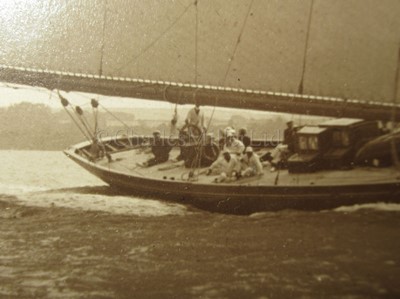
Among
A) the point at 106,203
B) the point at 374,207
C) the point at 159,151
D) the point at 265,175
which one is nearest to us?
the point at 374,207

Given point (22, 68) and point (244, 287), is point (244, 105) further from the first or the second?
point (22, 68)

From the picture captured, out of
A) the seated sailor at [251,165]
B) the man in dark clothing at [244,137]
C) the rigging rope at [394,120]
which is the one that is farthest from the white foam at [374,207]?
the man in dark clothing at [244,137]

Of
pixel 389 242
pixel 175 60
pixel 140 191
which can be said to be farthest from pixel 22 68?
pixel 389 242

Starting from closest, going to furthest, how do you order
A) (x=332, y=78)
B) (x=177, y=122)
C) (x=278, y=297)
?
1. (x=278, y=297)
2. (x=332, y=78)
3. (x=177, y=122)

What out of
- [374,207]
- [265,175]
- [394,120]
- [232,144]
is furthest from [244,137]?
A: [394,120]

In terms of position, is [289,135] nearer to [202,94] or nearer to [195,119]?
[202,94]

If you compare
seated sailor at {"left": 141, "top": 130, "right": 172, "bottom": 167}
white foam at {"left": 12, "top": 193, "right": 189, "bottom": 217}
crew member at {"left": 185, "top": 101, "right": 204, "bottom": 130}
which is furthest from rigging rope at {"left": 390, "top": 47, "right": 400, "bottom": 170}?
seated sailor at {"left": 141, "top": 130, "right": 172, "bottom": 167}
